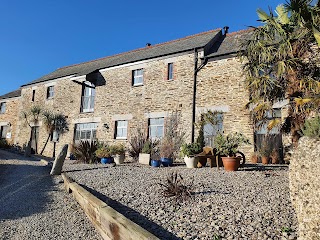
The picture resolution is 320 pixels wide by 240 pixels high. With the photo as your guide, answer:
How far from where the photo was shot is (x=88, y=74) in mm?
16062

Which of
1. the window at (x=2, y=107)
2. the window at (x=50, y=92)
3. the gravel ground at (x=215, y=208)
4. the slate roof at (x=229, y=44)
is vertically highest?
the slate roof at (x=229, y=44)

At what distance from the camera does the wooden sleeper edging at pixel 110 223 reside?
261 cm

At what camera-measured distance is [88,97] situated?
1702 cm

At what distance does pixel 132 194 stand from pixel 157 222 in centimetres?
160

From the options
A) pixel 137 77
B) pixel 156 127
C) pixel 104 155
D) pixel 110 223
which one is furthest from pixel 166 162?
pixel 137 77

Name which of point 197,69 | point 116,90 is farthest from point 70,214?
point 116,90

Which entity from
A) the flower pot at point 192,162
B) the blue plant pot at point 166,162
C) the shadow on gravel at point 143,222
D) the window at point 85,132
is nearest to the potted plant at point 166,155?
the blue plant pot at point 166,162

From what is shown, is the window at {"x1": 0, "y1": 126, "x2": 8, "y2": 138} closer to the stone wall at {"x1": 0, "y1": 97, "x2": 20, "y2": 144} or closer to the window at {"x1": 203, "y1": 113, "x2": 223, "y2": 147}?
the stone wall at {"x1": 0, "y1": 97, "x2": 20, "y2": 144}

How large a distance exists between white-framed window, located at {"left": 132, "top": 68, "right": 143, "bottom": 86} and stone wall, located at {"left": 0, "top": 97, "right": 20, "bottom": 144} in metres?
13.1

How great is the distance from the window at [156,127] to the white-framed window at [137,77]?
2.53m

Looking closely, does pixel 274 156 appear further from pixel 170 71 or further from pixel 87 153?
pixel 87 153

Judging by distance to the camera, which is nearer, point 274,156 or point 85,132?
point 274,156

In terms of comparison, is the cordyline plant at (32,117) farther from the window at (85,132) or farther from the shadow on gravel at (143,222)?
the shadow on gravel at (143,222)

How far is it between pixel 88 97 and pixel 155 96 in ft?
18.3
